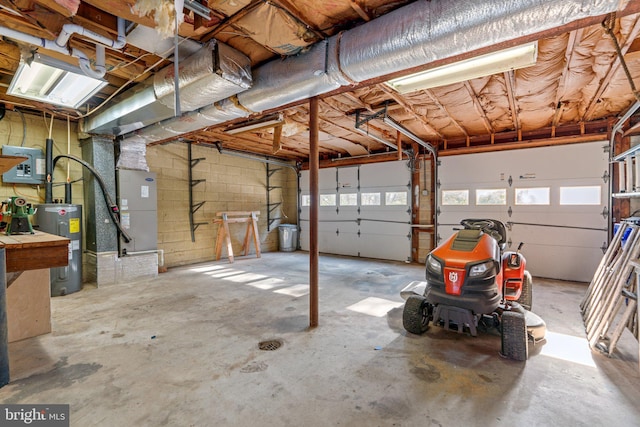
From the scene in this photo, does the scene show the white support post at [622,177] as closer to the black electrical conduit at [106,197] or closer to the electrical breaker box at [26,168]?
the black electrical conduit at [106,197]

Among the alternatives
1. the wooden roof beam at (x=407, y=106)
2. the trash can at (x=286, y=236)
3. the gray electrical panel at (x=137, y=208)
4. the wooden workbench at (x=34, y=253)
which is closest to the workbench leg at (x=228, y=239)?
the gray electrical panel at (x=137, y=208)

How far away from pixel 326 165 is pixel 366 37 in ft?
19.1

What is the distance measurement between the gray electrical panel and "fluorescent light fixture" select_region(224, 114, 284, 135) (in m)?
1.76

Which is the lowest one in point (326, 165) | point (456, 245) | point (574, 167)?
point (456, 245)

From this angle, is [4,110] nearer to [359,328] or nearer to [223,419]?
[223,419]

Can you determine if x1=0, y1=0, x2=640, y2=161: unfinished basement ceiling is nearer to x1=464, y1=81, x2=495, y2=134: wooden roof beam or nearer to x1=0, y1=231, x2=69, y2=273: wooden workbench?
x1=464, y1=81, x2=495, y2=134: wooden roof beam

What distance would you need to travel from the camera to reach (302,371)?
2158 mm

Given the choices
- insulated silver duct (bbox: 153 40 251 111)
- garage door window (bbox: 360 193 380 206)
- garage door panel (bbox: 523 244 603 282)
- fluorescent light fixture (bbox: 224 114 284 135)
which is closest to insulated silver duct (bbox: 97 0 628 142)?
insulated silver duct (bbox: 153 40 251 111)

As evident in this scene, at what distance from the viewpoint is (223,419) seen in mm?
1662

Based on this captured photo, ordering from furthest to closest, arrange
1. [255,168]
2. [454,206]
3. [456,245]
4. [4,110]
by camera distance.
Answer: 1. [255,168]
2. [454,206]
3. [4,110]
4. [456,245]

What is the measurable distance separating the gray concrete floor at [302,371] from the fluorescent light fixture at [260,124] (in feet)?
8.48

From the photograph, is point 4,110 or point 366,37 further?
point 4,110

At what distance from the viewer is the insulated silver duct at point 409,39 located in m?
1.61

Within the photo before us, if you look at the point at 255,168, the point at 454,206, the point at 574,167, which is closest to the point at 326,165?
the point at 255,168
